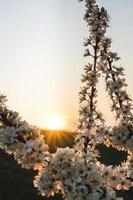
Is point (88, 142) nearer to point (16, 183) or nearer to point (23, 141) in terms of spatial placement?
point (23, 141)

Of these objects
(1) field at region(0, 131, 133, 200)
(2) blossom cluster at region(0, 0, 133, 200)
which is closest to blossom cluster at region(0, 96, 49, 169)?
(2) blossom cluster at region(0, 0, 133, 200)

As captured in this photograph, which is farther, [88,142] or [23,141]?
[88,142]

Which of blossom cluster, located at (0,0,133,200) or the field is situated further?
the field

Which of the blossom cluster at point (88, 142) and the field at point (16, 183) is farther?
the field at point (16, 183)

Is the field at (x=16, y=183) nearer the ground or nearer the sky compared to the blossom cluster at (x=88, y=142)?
nearer the sky

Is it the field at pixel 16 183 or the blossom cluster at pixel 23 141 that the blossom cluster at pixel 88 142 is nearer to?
the blossom cluster at pixel 23 141

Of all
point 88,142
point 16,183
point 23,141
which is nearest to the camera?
point 23,141

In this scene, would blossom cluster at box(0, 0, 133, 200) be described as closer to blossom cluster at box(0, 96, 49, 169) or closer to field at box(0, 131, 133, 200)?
blossom cluster at box(0, 96, 49, 169)

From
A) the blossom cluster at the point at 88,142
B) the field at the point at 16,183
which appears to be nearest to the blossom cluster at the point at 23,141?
the blossom cluster at the point at 88,142

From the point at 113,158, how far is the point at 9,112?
6357 cm

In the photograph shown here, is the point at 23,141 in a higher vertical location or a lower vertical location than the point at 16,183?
lower

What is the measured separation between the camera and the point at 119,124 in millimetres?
15492

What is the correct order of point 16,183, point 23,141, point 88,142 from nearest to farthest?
point 23,141
point 88,142
point 16,183

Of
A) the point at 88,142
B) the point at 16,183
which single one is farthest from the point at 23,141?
the point at 16,183
